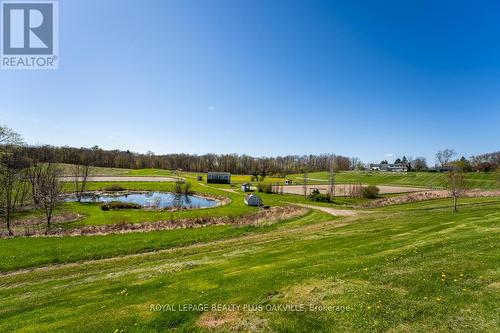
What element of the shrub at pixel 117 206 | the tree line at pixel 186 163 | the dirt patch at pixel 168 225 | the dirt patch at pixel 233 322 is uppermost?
the tree line at pixel 186 163

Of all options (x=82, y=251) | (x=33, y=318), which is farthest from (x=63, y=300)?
(x=82, y=251)

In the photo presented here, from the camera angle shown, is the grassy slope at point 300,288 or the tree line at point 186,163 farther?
the tree line at point 186,163

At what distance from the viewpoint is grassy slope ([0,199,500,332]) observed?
26.4 feet

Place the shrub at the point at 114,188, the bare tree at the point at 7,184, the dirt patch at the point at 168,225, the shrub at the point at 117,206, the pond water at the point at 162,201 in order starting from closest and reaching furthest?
the dirt patch at the point at 168,225
the bare tree at the point at 7,184
the shrub at the point at 117,206
the pond water at the point at 162,201
the shrub at the point at 114,188

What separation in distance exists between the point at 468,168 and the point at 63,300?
494 feet

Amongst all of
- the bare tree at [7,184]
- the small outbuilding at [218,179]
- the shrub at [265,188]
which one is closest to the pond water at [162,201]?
the shrub at [265,188]

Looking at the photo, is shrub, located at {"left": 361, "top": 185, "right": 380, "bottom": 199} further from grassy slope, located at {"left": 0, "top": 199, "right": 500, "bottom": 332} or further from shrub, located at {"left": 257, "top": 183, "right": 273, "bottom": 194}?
grassy slope, located at {"left": 0, "top": 199, "right": 500, "bottom": 332}

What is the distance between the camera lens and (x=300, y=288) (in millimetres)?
10469

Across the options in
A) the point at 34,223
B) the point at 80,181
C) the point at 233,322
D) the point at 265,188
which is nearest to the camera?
the point at 233,322

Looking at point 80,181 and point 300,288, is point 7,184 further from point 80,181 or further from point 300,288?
point 80,181

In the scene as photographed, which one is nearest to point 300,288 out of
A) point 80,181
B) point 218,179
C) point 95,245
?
point 95,245

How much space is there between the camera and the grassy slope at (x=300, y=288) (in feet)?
26.4

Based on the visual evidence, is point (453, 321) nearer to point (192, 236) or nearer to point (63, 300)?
point (63, 300)

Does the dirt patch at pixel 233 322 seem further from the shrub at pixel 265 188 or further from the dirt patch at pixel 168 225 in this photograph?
the shrub at pixel 265 188
